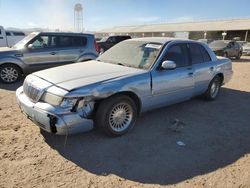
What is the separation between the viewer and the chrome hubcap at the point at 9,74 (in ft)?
27.9

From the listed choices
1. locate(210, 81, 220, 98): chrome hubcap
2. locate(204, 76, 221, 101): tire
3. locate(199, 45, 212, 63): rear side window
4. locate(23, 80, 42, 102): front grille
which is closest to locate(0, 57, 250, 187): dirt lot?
locate(23, 80, 42, 102): front grille

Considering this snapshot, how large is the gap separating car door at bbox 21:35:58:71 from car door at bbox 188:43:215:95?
4.93m

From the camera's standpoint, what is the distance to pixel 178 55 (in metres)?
5.60

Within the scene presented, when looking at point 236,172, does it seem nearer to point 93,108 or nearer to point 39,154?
point 93,108

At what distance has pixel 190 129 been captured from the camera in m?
5.07

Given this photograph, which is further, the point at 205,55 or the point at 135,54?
the point at 205,55

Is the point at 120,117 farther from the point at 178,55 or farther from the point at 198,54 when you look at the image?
the point at 198,54

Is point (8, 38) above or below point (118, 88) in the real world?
above

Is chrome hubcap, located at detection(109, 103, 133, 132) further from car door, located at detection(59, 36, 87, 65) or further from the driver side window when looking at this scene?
the driver side window

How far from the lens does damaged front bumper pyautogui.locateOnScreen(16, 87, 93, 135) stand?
380cm

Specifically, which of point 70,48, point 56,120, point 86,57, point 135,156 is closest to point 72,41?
point 70,48

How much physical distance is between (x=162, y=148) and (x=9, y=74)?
6284mm

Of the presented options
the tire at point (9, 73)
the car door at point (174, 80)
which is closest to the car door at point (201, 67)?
the car door at point (174, 80)

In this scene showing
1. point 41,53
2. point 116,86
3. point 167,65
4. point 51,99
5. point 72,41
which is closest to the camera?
point 51,99
